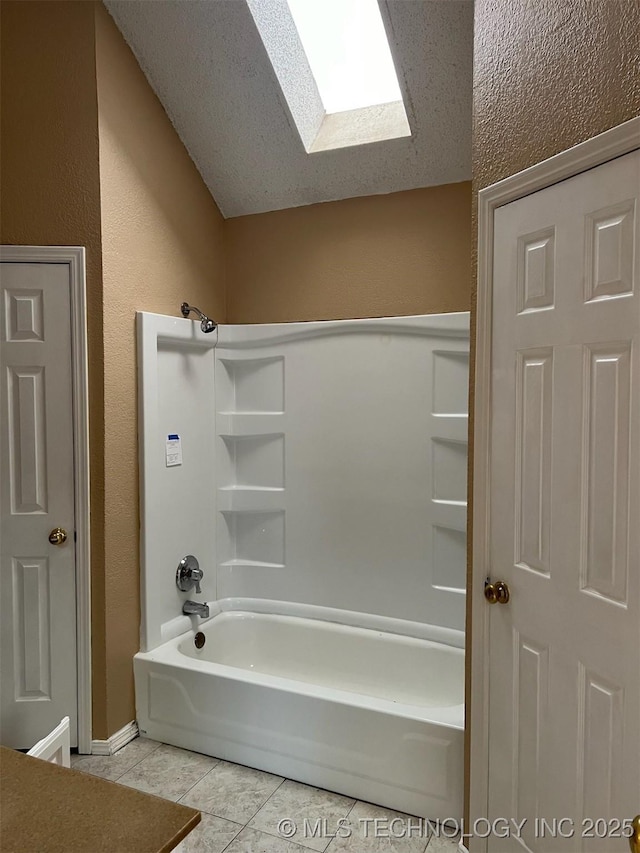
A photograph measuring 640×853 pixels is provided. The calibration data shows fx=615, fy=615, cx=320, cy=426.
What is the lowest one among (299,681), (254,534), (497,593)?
(299,681)

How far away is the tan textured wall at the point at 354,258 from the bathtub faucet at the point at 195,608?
148 centimetres

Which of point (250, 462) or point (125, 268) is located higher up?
point (125, 268)

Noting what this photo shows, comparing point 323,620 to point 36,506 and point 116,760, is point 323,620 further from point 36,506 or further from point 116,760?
point 36,506

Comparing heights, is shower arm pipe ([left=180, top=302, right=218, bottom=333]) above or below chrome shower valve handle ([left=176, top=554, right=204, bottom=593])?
above

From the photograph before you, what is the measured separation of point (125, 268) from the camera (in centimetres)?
263

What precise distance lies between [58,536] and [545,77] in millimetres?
2371

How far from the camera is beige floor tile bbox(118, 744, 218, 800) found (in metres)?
2.36

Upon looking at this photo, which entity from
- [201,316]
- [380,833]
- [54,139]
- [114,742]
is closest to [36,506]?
[114,742]

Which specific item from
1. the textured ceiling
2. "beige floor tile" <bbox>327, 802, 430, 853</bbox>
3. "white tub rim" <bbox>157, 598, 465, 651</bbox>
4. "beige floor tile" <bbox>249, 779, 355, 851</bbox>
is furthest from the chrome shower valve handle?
the textured ceiling

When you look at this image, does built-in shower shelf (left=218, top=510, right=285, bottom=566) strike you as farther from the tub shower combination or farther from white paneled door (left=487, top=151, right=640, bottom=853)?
white paneled door (left=487, top=151, right=640, bottom=853)

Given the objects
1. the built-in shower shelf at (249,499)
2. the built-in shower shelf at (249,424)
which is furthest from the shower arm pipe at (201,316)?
the built-in shower shelf at (249,499)

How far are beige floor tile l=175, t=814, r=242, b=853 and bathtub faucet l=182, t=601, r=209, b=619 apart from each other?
92 centimetres

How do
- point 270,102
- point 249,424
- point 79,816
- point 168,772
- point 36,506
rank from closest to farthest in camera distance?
point 79,816 → point 168,772 → point 36,506 → point 270,102 → point 249,424

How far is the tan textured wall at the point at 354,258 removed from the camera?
2822 mm
